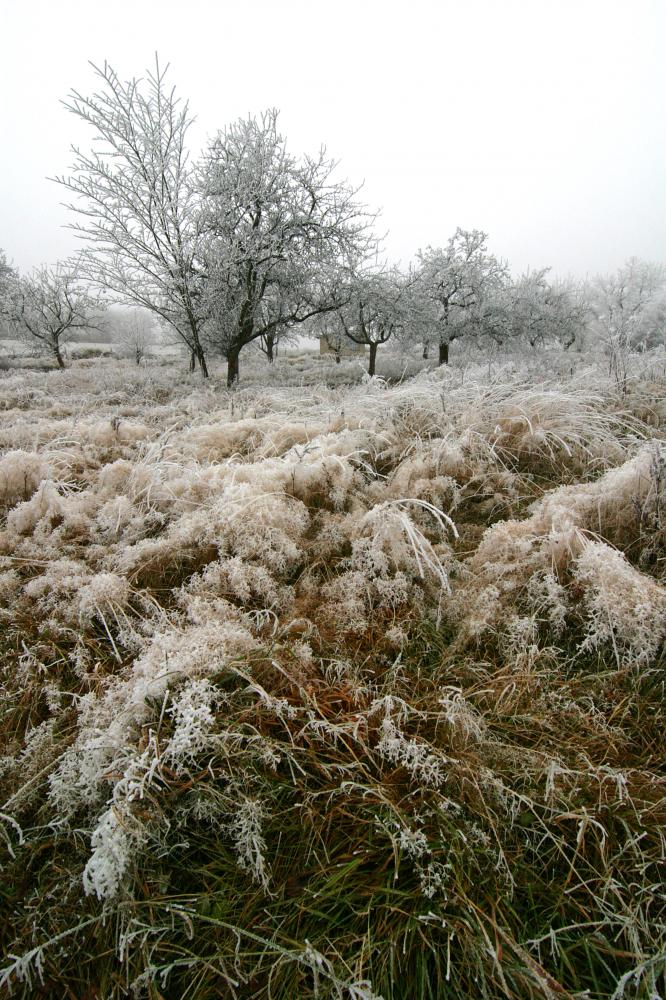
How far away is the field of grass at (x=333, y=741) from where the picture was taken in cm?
87

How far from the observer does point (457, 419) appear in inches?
124

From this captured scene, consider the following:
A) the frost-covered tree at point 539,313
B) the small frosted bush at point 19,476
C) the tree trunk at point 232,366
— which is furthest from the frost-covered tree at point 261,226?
the frost-covered tree at point 539,313

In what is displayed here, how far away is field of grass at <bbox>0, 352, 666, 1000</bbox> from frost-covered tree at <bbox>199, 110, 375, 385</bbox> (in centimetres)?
854

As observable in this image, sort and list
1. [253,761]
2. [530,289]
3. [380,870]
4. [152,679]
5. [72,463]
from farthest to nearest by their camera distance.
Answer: [530,289] → [72,463] → [152,679] → [253,761] → [380,870]

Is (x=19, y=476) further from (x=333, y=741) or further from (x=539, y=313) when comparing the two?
(x=539, y=313)

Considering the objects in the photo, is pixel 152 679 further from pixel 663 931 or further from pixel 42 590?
pixel 663 931

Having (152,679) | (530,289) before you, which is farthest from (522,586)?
(530,289)

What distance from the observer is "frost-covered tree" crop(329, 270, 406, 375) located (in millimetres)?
12137

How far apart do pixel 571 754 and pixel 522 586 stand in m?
0.63

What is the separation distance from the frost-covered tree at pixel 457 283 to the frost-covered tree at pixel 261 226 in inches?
362

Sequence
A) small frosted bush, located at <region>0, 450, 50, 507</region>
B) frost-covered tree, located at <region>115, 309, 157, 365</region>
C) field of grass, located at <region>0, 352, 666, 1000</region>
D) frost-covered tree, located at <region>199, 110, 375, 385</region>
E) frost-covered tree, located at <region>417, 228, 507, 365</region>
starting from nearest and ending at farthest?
field of grass, located at <region>0, 352, 666, 1000</region>
small frosted bush, located at <region>0, 450, 50, 507</region>
frost-covered tree, located at <region>199, 110, 375, 385</region>
frost-covered tree, located at <region>417, 228, 507, 365</region>
frost-covered tree, located at <region>115, 309, 157, 365</region>

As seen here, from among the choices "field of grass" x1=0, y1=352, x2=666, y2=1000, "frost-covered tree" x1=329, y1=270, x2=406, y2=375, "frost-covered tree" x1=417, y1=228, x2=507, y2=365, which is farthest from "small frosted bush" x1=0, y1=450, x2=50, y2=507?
"frost-covered tree" x1=417, y1=228, x2=507, y2=365

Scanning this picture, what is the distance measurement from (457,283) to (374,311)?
6.44m

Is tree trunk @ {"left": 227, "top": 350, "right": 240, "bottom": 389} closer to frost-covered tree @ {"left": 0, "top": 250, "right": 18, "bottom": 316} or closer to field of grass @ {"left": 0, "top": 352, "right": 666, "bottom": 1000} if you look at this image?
field of grass @ {"left": 0, "top": 352, "right": 666, "bottom": 1000}
